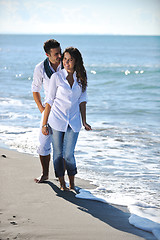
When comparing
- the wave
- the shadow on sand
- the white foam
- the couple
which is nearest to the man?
the couple

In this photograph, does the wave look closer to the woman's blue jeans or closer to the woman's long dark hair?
the woman's blue jeans

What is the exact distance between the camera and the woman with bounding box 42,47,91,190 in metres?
4.07

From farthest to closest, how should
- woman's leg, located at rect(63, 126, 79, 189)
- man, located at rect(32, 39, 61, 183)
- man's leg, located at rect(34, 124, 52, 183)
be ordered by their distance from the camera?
man's leg, located at rect(34, 124, 52, 183) → man, located at rect(32, 39, 61, 183) → woman's leg, located at rect(63, 126, 79, 189)

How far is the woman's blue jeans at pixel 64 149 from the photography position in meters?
4.17

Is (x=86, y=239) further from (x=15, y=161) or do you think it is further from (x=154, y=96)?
(x=154, y=96)

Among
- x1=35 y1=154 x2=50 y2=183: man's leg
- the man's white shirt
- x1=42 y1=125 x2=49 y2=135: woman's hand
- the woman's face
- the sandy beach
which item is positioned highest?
the woman's face

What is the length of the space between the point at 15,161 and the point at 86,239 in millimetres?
2456

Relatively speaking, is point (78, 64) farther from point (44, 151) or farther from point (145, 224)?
point (145, 224)

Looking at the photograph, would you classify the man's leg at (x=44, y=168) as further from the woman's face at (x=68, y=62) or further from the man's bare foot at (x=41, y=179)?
the woman's face at (x=68, y=62)

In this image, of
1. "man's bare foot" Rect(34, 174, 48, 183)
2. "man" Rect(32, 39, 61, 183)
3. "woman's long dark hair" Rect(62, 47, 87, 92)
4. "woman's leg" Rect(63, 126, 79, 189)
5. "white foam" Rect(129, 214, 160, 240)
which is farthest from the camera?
"man's bare foot" Rect(34, 174, 48, 183)

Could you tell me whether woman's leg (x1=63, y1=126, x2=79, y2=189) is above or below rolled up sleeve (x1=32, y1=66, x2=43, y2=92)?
below

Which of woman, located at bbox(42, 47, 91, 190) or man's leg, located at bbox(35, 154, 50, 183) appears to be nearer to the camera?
woman, located at bbox(42, 47, 91, 190)

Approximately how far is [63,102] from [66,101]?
36 mm

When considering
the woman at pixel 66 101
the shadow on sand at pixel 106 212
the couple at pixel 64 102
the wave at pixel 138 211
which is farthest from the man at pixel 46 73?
the wave at pixel 138 211
